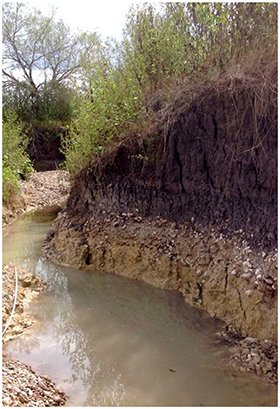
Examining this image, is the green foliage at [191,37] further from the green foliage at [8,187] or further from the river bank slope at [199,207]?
the green foliage at [8,187]

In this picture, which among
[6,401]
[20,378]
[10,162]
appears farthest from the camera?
[10,162]

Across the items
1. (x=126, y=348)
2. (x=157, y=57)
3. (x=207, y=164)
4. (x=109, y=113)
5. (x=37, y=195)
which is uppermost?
(x=157, y=57)

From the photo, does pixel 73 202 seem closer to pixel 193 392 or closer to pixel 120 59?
pixel 120 59

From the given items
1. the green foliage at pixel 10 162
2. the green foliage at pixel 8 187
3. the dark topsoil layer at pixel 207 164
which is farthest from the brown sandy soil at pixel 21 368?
the dark topsoil layer at pixel 207 164

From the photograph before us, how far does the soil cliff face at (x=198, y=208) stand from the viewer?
531 cm

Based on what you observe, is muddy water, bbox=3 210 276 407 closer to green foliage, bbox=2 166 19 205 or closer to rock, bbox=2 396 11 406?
rock, bbox=2 396 11 406

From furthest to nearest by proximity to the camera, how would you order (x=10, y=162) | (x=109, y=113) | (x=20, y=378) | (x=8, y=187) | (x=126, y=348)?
(x=10, y=162)
(x=8, y=187)
(x=109, y=113)
(x=126, y=348)
(x=20, y=378)

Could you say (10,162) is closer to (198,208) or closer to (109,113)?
(109,113)

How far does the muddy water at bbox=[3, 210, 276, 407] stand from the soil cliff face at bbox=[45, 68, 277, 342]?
1.35 ft

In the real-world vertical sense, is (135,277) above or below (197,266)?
below

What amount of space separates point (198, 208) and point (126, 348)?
235cm

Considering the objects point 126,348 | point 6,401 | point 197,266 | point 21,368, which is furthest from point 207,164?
point 6,401

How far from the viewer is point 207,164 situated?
20.7ft

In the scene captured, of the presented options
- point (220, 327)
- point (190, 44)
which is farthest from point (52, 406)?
point (190, 44)
